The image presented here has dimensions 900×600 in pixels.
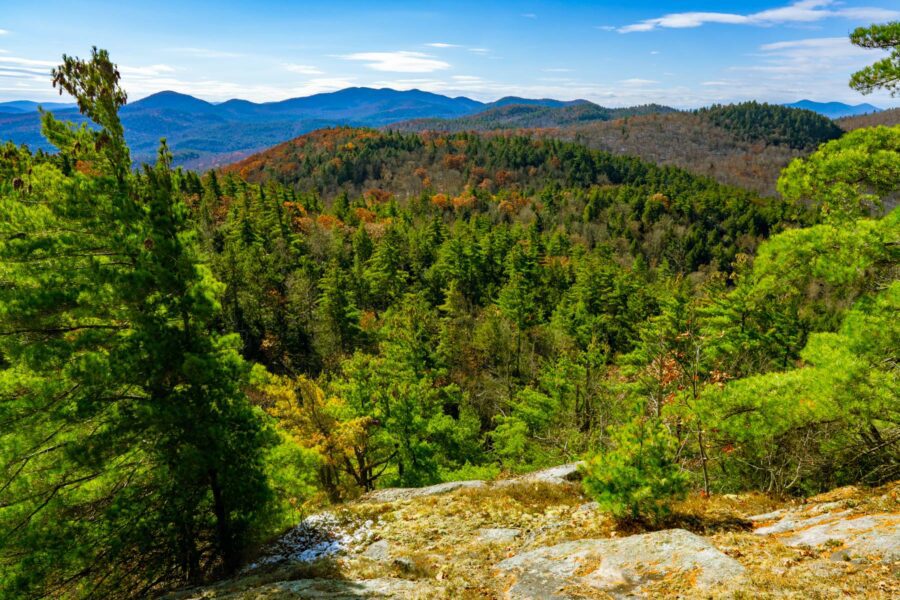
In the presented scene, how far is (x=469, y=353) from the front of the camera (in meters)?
40.6

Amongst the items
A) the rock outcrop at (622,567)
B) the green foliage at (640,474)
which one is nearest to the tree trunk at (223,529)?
the rock outcrop at (622,567)

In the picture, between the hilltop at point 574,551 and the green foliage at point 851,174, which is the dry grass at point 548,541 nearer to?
the hilltop at point 574,551

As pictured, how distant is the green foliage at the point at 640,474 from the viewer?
301 inches

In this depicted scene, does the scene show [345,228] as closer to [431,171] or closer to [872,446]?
[872,446]

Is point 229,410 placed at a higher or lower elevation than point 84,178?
lower

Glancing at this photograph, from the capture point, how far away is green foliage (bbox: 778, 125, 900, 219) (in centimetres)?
757

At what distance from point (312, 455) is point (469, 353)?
28.5 metres

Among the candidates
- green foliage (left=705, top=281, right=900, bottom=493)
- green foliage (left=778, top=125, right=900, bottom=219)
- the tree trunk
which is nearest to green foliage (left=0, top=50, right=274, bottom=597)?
the tree trunk

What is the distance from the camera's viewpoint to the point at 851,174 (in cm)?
773

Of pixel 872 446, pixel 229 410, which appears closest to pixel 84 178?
pixel 229 410

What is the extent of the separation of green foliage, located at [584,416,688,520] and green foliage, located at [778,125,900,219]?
4.59 m

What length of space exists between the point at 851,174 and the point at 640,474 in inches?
225

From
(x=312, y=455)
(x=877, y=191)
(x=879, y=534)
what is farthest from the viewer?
(x=312, y=455)

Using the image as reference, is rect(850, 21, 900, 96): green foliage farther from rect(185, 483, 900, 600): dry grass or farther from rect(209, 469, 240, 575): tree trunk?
rect(209, 469, 240, 575): tree trunk
